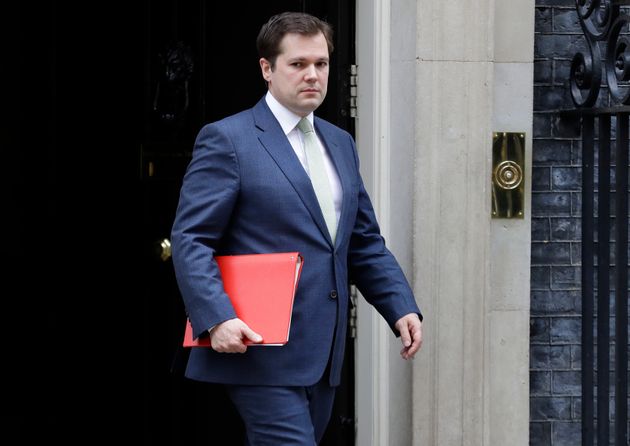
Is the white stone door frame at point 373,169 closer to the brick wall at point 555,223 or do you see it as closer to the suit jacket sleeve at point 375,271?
the brick wall at point 555,223

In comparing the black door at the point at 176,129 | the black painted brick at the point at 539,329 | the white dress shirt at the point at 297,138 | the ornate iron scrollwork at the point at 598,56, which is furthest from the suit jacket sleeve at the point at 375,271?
the black door at the point at 176,129

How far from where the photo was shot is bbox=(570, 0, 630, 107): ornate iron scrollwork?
452 cm

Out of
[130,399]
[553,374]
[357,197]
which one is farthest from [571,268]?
[130,399]

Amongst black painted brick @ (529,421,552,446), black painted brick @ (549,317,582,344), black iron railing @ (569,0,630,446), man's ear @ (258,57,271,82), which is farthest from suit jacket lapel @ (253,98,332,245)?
black painted brick @ (529,421,552,446)

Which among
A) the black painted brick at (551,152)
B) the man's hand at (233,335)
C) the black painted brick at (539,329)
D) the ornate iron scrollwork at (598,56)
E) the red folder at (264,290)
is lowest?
the black painted brick at (539,329)

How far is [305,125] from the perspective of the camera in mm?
3982

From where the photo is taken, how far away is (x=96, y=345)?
610 cm

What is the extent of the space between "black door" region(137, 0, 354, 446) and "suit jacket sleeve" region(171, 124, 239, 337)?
6.69ft

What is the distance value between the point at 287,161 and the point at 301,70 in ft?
0.87

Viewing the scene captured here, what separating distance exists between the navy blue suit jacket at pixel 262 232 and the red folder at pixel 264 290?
0.21ft

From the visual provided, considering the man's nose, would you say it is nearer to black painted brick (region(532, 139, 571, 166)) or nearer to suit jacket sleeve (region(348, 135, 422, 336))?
suit jacket sleeve (region(348, 135, 422, 336))

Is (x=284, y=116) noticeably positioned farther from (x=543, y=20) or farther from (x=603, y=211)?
(x=543, y=20)

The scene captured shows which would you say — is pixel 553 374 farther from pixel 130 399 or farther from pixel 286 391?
pixel 130 399

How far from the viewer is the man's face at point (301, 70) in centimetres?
383
